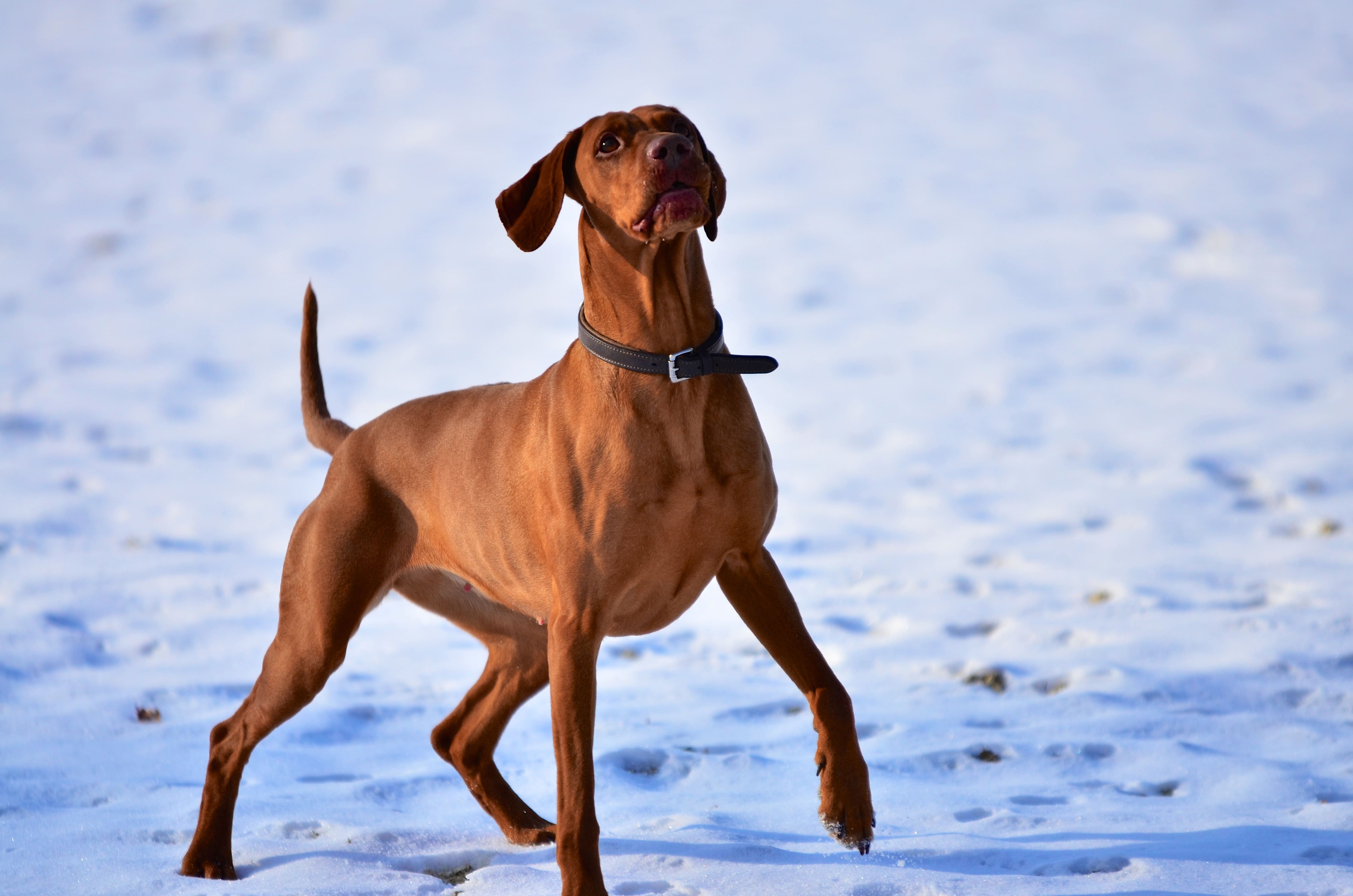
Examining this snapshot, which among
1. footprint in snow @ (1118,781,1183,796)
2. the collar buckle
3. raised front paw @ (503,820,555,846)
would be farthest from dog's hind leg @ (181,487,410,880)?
footprint in snow @ (1118,781,1183,796)

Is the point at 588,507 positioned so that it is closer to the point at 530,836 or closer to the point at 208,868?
the point at 530,836

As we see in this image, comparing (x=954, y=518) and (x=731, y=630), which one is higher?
(x=954, y=518)

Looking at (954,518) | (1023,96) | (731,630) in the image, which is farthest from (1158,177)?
(731,630)

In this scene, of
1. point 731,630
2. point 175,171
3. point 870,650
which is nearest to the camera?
point 870,650

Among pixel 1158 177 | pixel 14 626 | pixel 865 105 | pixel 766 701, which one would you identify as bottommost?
pixel 766 701

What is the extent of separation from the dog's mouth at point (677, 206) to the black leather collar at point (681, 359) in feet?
0.98

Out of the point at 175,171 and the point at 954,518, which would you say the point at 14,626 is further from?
the point at 175,171

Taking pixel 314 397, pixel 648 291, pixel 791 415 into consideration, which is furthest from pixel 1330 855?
pixel 791 415

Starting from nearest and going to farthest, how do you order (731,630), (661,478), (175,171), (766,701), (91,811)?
(661,478)
(91,811)
(766,701)
(731,630)
(175,171)

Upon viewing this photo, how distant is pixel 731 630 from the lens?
5613mm

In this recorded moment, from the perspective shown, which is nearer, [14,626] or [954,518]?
[14,626]

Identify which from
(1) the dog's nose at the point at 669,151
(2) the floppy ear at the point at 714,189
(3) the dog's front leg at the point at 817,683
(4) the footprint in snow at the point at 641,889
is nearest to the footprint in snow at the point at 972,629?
(3) the dog's front leg at the point at 817,683

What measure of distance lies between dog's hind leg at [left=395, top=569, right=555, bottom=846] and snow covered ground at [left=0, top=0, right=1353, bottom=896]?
0.42ft

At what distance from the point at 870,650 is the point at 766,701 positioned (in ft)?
2.34
